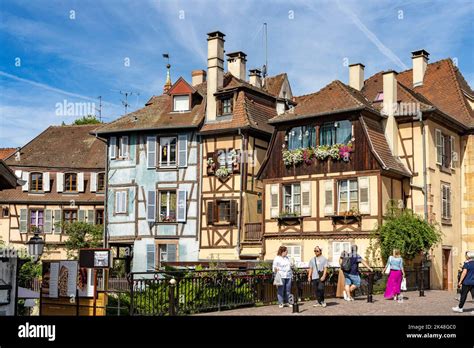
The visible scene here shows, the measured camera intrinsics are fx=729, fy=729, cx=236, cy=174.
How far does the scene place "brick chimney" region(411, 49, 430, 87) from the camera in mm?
34375

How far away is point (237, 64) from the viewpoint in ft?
123

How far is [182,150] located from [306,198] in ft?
26.2

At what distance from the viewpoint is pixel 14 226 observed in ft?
149

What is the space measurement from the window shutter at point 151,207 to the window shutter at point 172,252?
5.07 ft

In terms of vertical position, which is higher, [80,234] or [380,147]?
[380,147]

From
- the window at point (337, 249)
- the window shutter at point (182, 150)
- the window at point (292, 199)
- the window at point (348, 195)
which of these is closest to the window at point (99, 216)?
the window shutter at point (182, 150)

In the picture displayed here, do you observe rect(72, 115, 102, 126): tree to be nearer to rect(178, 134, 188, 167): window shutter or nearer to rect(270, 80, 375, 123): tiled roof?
rect(178, 134, 188, 167): window shutter

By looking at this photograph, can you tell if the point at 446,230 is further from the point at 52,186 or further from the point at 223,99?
the point at 52,186

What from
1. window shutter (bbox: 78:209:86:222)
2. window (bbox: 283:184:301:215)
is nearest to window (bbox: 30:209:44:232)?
window shutter (bbox: 78:209:86:222)

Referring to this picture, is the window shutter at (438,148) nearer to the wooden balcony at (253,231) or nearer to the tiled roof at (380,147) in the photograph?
the tiled roof at (380,147)

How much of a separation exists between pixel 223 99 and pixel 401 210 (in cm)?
1090

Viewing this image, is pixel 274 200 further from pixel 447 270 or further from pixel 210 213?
pixel 447 270

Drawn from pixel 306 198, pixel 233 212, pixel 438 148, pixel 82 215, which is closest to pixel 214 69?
pixel 233 212

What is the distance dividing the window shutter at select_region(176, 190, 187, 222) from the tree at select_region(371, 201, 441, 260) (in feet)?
34.3
